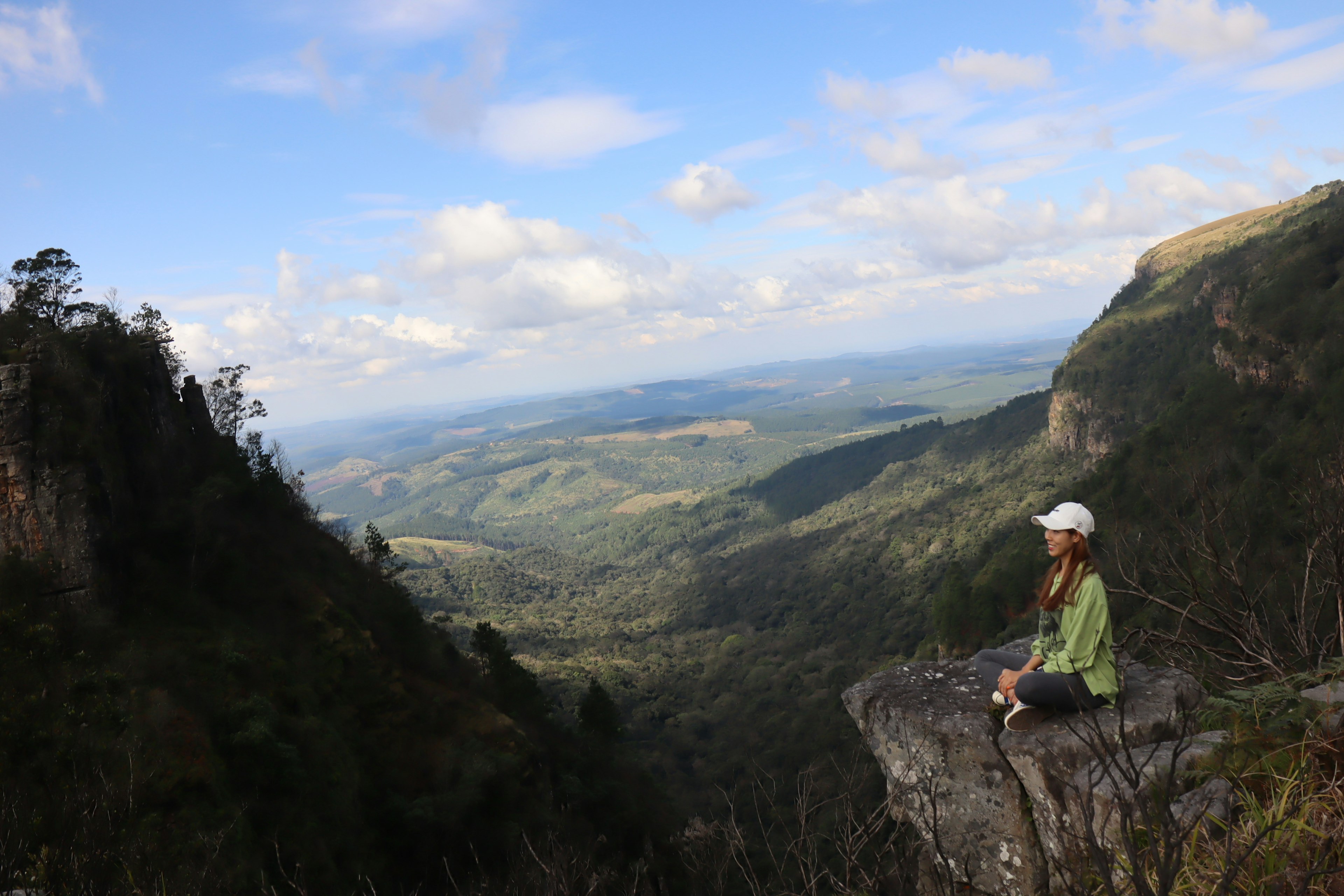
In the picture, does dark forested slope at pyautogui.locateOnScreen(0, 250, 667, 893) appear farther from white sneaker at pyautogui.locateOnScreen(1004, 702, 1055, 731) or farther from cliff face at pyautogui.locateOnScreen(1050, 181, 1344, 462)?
cliff face at pyautogui.locateOnScreen(1050, 181, 1344, 462)

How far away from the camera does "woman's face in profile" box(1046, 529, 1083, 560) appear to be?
261 inches

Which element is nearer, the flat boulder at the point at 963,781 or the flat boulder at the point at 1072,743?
the flat boulder at the point at 1072,743

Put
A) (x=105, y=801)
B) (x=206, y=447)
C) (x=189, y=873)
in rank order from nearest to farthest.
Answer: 1. (x=105, y=801)
2. (x=189, y=873)
3. (x=206, y=447)

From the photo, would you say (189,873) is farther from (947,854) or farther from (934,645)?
(934,645)

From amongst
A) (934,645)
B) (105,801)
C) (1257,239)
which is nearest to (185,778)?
(105,801)

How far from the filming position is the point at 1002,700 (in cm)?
726

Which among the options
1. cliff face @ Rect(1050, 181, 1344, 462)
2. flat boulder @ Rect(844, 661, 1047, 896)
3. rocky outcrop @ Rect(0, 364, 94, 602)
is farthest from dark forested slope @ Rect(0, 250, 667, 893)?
cliff face @ Rect(1050, 181, 1344, 462)

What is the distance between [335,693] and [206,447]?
20.4 meters

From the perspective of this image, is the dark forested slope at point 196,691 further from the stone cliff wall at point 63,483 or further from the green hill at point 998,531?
the green hill at point 998,531

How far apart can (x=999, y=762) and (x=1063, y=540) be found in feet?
8.47

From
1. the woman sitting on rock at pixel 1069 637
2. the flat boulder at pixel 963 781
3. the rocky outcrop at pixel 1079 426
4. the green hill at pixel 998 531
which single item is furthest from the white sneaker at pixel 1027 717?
the rocky outcrop at pixel 1079 426

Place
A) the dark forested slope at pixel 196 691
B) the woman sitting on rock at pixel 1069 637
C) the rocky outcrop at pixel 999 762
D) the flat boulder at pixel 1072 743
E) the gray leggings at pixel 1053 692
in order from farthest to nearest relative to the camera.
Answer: the dark forested slope at pixel 196 691 < the gray leggings at pixel 1053 692 < the woman sitting on rock at pixel 1069 637 < the rocky outcrop at pixel 999 762 < the flat boulder at pixel 1072 743

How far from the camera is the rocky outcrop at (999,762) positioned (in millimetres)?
6289

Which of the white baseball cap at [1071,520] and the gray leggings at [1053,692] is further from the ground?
the white baseball cap at [1071,520]
